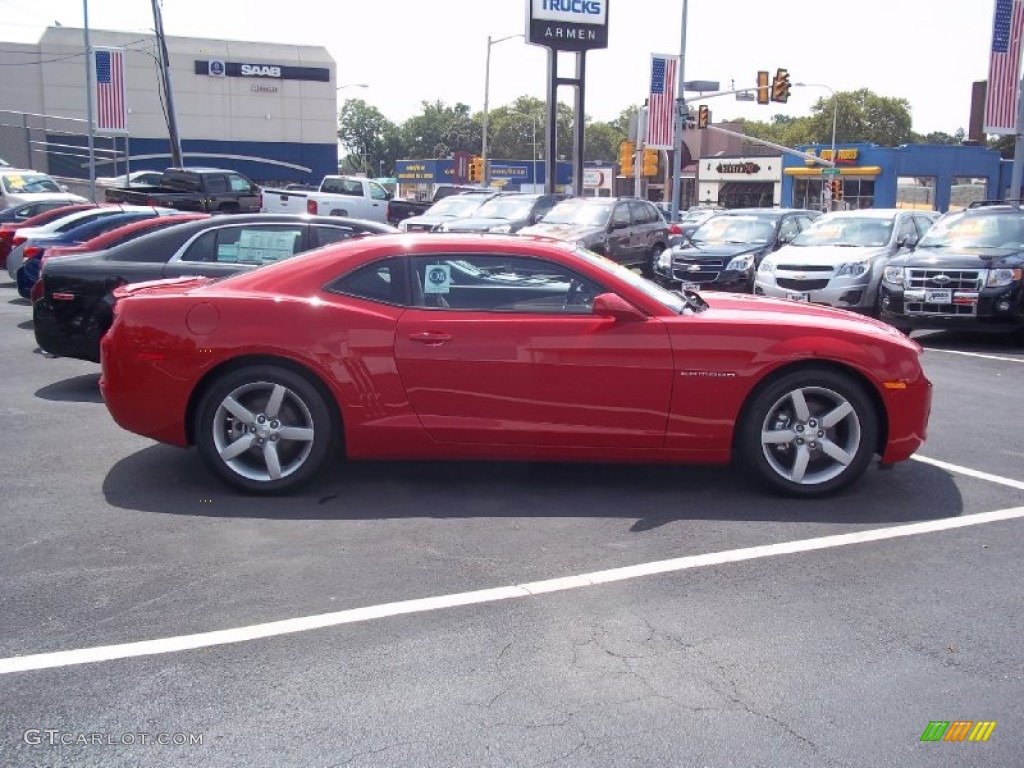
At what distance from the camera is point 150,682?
366 centimetres

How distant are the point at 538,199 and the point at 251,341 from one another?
660 inches

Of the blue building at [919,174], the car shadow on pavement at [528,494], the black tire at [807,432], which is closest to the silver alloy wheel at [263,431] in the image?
the car shadow on pavement at [528,494]

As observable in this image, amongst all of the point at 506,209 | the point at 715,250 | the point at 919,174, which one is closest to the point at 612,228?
the point at 715,250

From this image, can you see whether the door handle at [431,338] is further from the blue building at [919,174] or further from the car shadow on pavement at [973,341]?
the blue building at [919,174]

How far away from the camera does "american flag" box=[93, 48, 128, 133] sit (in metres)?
31.9

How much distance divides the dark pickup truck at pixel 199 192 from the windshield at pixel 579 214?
31.5ft

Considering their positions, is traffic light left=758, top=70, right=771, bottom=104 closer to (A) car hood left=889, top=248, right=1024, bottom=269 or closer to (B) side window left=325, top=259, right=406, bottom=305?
(A) car hood left=889, top=248, right=1024, bottom=269

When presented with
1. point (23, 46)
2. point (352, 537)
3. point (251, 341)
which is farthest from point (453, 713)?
point (23, 46)

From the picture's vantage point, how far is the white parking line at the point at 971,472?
626 centimetres

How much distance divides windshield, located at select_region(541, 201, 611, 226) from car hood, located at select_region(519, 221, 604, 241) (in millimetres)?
156

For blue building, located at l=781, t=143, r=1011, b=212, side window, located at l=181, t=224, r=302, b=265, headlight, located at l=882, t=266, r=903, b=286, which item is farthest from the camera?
blue building, located at l=781, t=143, r=1011, b=212

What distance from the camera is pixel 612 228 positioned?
63.5 ft

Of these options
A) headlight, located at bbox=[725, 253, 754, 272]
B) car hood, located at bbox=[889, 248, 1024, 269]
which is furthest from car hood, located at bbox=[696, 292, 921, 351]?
headlight, located at bbox=[725, 253, 754, 272]

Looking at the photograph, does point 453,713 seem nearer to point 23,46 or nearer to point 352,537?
point 352,537
